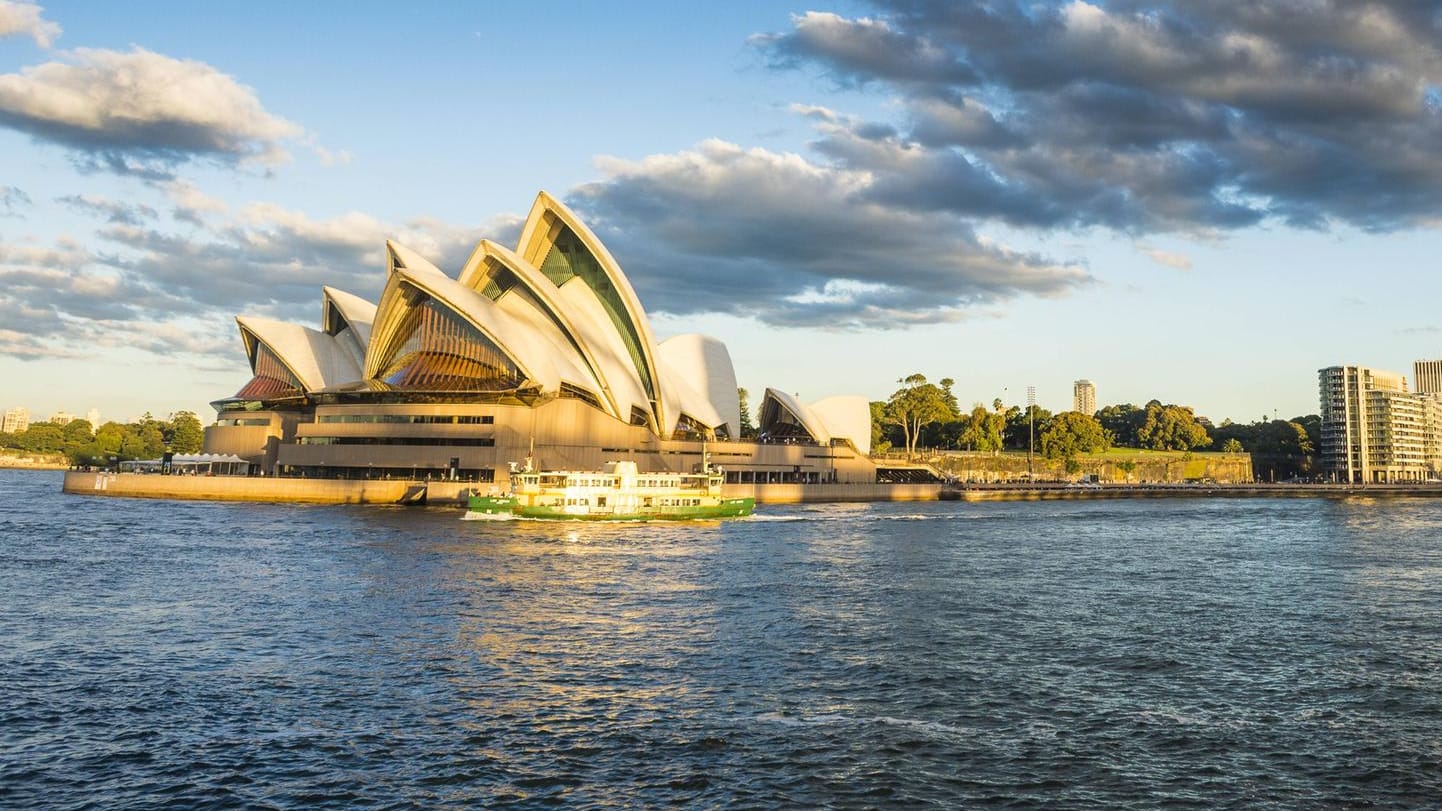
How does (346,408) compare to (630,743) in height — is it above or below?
above

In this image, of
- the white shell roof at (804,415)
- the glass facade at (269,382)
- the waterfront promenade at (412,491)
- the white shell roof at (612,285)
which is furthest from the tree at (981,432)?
the glass facade at (269,382)

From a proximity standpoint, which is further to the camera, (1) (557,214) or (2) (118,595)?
(1) (557,214)

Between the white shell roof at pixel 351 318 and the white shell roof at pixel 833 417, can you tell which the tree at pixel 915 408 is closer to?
the white shell roof at pixel 833 417

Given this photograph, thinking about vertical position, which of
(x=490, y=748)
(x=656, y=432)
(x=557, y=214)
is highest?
(x=557, y=214)

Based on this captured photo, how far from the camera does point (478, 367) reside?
8806 cm

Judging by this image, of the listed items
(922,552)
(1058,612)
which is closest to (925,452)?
(922,552)

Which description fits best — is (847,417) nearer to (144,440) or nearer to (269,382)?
(269,382)

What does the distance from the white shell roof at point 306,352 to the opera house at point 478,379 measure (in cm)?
14

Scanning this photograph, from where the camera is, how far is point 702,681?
21.8 metres

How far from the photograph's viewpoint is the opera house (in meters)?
85.2

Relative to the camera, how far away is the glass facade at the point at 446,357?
3425 inches

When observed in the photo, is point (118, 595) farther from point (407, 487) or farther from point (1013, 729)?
point (407, 487)

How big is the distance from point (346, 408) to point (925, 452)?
328 feet

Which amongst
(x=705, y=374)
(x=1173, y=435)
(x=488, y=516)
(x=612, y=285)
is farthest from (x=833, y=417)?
(x=1173, y=435)
